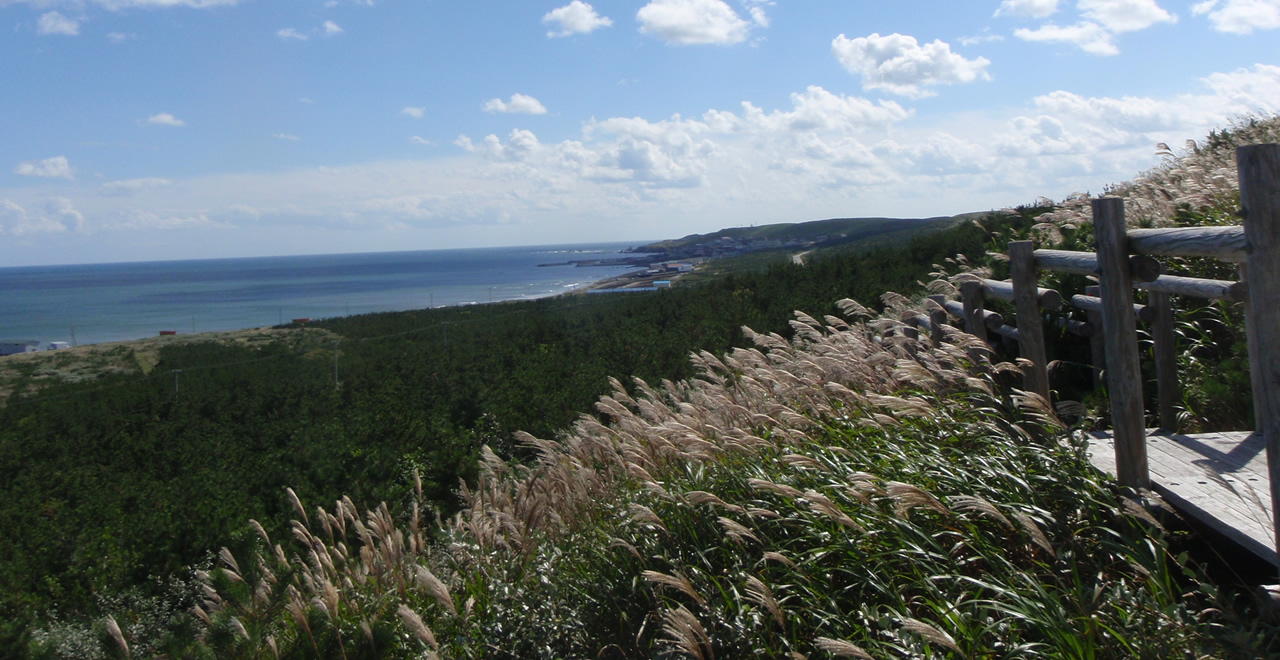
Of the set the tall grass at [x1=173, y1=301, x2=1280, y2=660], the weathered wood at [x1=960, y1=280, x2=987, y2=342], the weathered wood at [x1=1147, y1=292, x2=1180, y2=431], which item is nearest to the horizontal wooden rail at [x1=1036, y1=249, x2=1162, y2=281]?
the tall grass at [x1=173, y1=301, x2=1280, y2=660]

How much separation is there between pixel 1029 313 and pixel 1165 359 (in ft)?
3.31

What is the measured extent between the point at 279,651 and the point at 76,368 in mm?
25698

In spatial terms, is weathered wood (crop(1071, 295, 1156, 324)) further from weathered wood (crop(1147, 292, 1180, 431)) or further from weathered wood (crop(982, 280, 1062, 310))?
weathered wood (crop(982, 280, 1062, 310))

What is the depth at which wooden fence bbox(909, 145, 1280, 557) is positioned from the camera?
7.90 ft

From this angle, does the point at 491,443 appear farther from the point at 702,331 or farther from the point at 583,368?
the point at 702,331

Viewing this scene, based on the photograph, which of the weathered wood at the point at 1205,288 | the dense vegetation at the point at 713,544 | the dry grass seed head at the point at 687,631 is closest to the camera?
the dry grass seed head at the point at 687,631

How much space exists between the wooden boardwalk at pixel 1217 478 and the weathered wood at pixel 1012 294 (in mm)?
761

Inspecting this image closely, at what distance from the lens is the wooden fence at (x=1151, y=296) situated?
2.41 m

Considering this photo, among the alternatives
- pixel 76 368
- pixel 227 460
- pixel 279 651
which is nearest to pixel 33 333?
Result: pixel 76 368

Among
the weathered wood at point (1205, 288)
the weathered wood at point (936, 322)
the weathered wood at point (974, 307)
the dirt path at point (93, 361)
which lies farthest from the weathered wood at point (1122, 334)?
the dirt path at point (93, 361)

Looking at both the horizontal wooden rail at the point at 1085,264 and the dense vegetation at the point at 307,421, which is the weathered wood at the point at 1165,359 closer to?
the horizontal wooden rail at the point at 1085,264

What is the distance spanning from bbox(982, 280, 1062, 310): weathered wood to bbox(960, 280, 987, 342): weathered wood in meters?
0.06

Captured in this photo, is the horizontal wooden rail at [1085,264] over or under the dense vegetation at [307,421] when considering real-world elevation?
over

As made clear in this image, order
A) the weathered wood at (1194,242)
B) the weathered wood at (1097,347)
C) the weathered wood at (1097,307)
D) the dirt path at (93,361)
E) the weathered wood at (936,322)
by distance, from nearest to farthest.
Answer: the weathered wood at (1194,242) < the weathered wood at (1097,307) < the weathered wood at (1097,347) < the weathered wood at (936,322) < the dirt path at (93,361)
